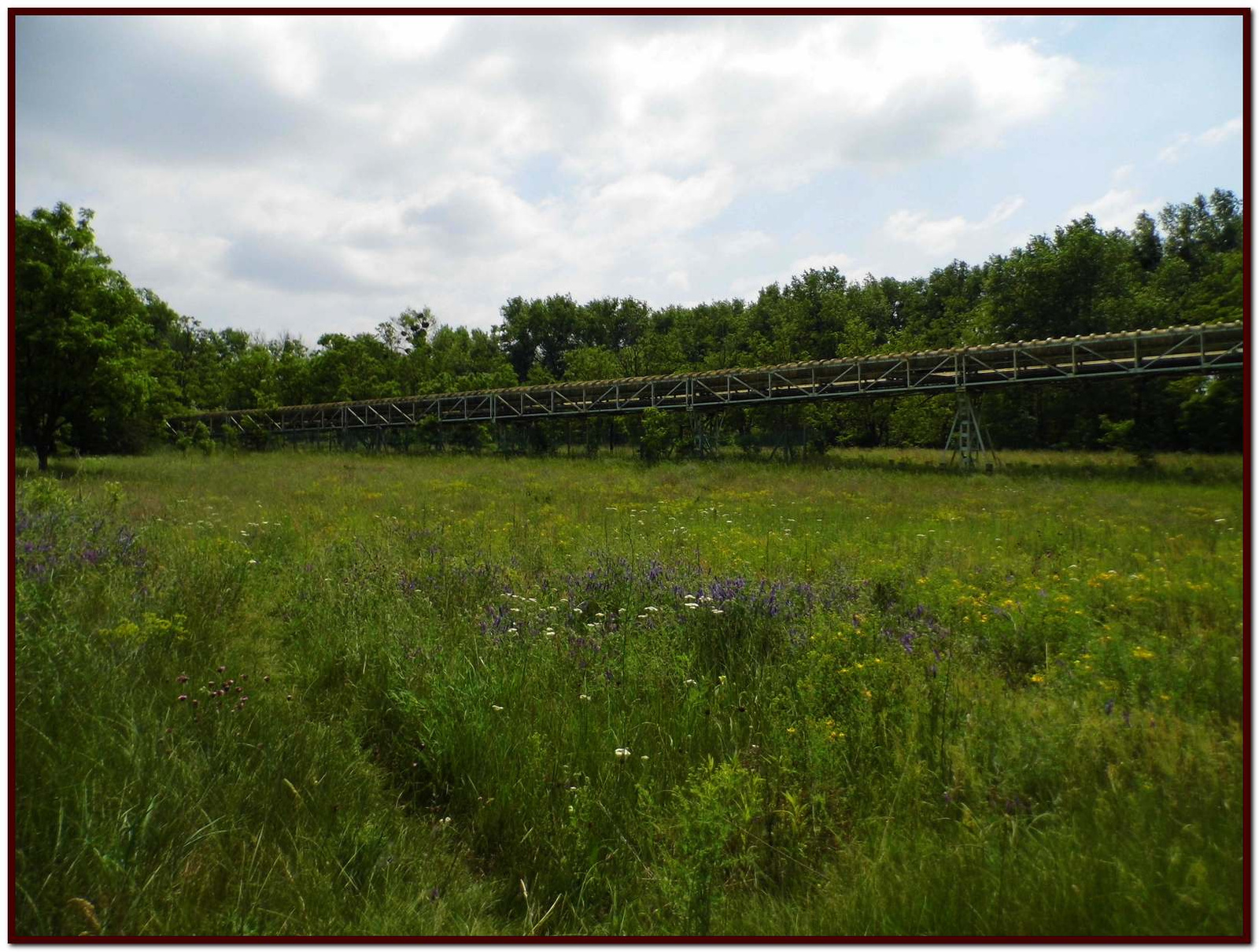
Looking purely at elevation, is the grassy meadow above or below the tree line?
below

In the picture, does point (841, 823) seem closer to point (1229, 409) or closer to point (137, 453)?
point (1229, 409)

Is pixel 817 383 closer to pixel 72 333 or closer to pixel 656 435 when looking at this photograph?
pixel 656 435

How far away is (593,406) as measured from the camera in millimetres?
38719

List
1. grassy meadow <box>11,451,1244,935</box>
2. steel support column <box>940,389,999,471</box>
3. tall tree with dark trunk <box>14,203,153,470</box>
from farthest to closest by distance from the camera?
steel support column <box>940,389,999,471</box> < tall tree with dark trunk <box>14,203,153,470</box> < grassy meadow <box>11,451,1244,935</box>

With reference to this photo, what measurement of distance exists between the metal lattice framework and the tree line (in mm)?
79

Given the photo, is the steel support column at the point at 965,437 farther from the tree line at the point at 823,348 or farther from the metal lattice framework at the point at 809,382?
the tree line at the point at 823,348

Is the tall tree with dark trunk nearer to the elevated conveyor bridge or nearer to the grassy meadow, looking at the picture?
the grassy meadow

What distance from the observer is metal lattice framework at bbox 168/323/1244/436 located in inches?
87.5

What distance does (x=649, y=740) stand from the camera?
3736 millimetres

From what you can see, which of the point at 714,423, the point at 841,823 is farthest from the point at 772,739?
the point at 714,423

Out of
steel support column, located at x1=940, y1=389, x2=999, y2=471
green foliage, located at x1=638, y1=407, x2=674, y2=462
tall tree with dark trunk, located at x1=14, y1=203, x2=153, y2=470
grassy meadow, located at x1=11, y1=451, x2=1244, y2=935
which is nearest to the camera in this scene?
grassy meadow, located at x1=11, y1=451, x2=1244, y2=935

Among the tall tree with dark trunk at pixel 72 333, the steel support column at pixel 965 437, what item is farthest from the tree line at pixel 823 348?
the steel support column at pixel 965 437

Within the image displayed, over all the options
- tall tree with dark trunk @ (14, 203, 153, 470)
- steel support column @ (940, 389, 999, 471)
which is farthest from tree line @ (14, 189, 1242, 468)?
steel support column @ (940, 389, 999, 471)

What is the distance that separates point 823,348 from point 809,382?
21934 millimetres
